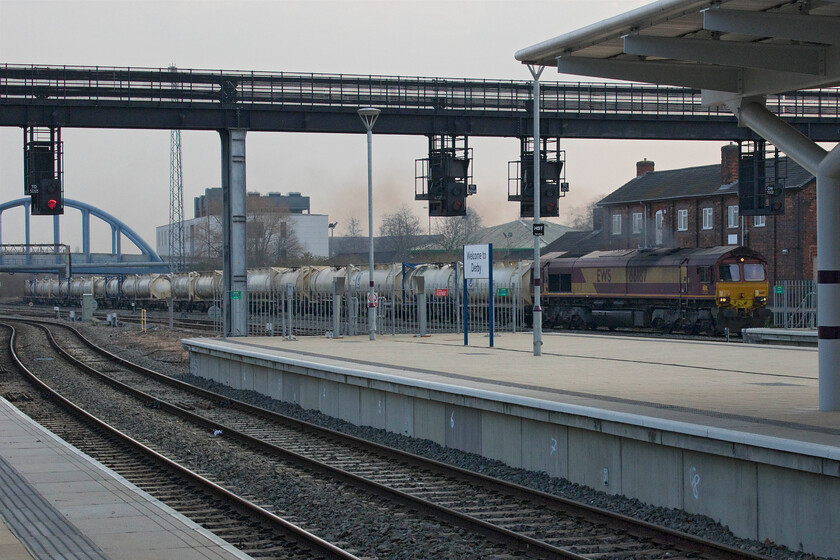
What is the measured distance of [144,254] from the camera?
156 meters

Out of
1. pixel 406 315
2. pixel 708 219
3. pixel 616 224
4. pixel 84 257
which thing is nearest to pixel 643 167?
pixel 616 224

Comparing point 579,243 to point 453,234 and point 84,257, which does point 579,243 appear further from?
point 84,257

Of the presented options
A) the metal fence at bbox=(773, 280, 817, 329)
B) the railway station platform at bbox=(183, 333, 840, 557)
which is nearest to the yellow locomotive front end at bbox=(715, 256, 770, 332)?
the metal fence at bbox=(773, 280, 817, 329)

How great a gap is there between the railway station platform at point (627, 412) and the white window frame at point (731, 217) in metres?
33.7

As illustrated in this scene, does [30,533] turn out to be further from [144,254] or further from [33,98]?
[144,254]

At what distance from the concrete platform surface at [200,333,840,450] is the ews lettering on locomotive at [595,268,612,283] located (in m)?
12.4

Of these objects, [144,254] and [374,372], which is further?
[144,254]

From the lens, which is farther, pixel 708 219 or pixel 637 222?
pixel 637 222


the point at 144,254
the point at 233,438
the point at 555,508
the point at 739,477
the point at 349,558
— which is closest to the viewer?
the point at 349,558

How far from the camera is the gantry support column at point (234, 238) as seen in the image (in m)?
28.5

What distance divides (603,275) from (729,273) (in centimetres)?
621

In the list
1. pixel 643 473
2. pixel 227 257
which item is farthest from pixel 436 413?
pixel 227 257

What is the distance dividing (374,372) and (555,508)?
677 centimetres

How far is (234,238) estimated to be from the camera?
28.9 meters
